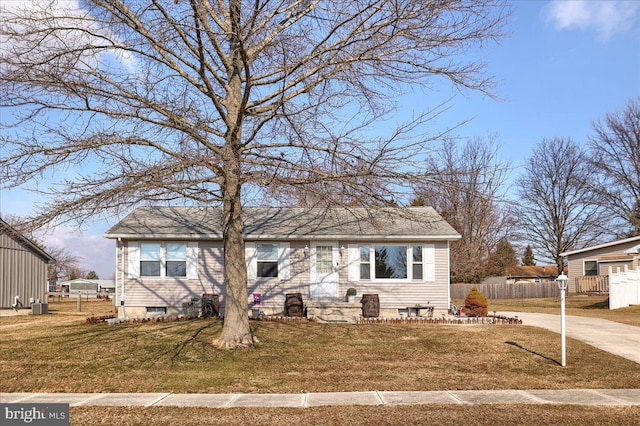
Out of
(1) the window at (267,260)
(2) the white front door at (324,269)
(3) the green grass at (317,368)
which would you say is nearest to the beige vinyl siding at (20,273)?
(3) the green grass at (317,368)

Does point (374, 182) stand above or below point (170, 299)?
above

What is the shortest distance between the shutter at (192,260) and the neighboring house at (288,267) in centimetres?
3

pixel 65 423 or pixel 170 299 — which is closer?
pixel 65 423

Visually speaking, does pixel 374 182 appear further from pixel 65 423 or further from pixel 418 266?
pixel 418 266

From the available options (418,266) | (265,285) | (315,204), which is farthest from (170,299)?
(315,204)

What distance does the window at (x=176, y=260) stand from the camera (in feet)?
63.9

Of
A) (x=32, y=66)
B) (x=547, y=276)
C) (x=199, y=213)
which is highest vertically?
(x=32, y=66)

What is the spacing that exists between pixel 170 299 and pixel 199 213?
329 cm

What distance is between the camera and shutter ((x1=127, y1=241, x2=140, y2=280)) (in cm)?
1941

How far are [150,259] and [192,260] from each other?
4.69 ft

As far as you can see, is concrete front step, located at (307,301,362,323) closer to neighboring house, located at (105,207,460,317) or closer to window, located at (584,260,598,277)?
neighboring house, located at (105,207,460,317)

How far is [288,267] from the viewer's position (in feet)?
63.8

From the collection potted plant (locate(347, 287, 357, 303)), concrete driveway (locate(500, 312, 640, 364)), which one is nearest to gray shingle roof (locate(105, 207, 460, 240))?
potted plant (locate(347, 287, 357, 303))

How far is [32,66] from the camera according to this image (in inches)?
415
